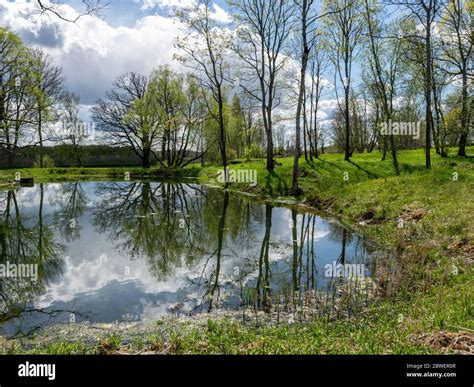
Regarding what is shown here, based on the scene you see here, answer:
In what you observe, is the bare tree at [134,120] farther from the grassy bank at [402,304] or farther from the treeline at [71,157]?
the grassy bank at [402,304]

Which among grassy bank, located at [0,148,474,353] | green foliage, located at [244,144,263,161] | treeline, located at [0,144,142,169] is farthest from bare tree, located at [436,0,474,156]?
treeline, located at [0,144,142,169]

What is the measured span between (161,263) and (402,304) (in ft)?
21.8

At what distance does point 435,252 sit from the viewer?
10344 mm

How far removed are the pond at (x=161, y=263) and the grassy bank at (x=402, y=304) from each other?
1063 millimetres

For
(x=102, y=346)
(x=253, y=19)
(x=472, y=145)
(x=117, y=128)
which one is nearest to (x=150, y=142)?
(x=117, y=128)

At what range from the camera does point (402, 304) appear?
720 centimetres

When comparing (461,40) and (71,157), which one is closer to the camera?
(461,40)

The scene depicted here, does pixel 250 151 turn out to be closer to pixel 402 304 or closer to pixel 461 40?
pixel 461 40

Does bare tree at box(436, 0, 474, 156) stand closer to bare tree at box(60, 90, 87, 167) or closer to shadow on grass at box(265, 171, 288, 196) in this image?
shadow on grass at box(265, 171, 288, 196)

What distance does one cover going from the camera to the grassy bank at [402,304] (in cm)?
533

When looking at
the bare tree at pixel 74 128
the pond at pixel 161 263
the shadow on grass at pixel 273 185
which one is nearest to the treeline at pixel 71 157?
the bare tree at pixel 74 128

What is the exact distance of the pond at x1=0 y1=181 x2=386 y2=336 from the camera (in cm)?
747

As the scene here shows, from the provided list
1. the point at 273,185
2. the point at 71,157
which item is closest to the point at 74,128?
the point at 71,157
